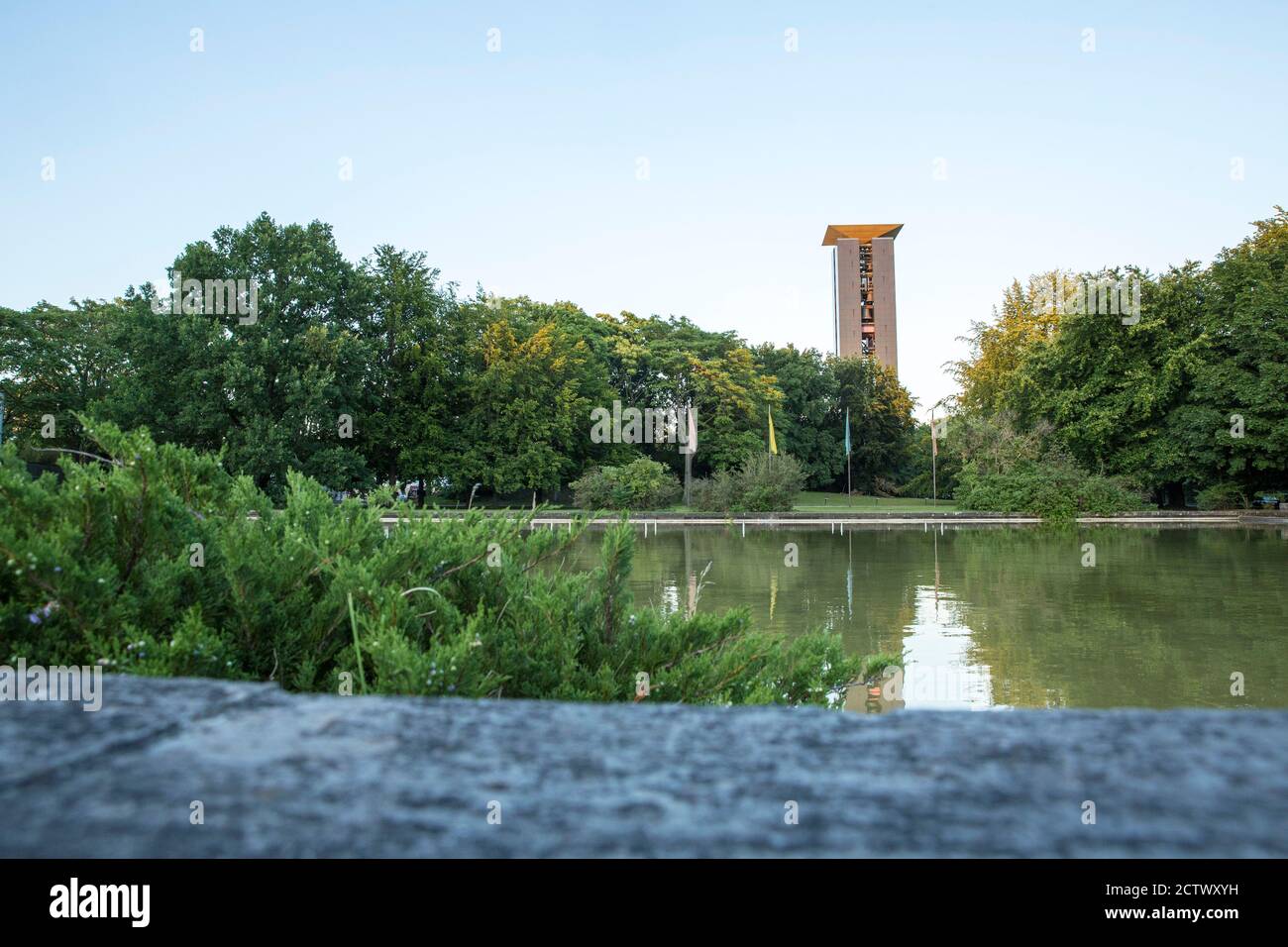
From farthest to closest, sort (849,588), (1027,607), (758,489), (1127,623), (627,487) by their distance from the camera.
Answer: (627,487) < (758,489) < (849,588) < (1027,607) < (1127,623)

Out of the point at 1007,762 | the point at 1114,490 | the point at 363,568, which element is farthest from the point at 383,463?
the point at 1007,762

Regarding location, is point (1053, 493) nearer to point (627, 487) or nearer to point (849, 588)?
point (627, 487)

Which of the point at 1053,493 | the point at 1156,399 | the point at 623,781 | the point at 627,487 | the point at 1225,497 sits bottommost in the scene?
the point at 1225,497

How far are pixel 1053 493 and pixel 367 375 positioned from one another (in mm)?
24810

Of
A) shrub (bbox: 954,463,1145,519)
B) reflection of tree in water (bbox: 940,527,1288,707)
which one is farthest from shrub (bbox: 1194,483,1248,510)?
reflection of tree in water (bbox: 940,527,1288,707)

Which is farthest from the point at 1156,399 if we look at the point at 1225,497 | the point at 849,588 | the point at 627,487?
the point at 849,588

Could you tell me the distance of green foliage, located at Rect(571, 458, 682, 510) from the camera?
111ft

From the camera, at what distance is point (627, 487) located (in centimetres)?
3388

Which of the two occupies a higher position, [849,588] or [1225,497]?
[1225,497]

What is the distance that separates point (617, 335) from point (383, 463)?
1378 centimetres

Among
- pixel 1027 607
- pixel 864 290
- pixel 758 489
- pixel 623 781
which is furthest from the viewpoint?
pixel 864 290
